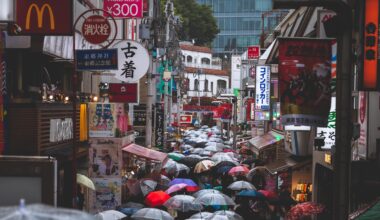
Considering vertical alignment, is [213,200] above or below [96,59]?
below

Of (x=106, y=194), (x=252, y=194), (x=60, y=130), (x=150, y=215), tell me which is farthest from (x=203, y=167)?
(x=60, y=130)

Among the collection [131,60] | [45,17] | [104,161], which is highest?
[45,17]

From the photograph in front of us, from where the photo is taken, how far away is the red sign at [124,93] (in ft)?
65.3

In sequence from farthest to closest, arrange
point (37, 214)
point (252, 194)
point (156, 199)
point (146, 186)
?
point (146, 186), point (252, 194), point (156, 199), point (37, 214)

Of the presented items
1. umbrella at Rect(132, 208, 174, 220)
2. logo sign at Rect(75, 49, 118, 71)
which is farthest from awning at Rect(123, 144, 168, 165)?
logo sign at Rect(75, 49, 118, 71)

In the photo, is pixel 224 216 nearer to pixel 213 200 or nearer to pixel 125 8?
pixel 213 200

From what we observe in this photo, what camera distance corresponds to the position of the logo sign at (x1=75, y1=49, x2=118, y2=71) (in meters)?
13.6

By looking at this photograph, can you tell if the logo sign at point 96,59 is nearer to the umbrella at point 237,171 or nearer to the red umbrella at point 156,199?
the red umbrella at point 156,199

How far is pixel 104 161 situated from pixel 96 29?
484 centimetres

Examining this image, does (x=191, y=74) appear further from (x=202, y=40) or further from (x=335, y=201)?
(x=335, y=201)

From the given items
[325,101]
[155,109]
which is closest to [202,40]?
[155,109]

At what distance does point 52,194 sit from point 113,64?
695 cm

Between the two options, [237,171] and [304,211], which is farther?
[237,171]

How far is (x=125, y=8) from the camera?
22547 mm
